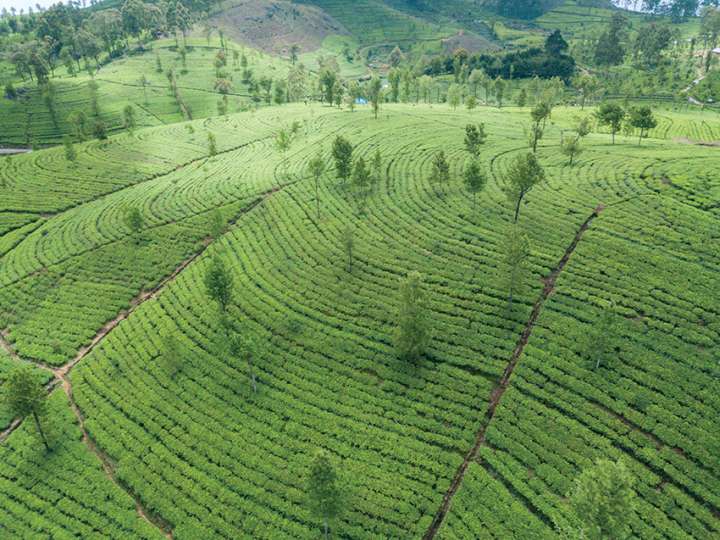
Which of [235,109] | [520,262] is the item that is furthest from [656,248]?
[235,109]

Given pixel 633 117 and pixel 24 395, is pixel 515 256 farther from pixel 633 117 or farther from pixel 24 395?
pixel 633 117

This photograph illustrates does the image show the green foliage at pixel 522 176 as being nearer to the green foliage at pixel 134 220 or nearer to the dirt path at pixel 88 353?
the dirt path at pixel 88 353

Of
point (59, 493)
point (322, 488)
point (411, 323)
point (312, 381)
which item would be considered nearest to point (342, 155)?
point (411, 323)

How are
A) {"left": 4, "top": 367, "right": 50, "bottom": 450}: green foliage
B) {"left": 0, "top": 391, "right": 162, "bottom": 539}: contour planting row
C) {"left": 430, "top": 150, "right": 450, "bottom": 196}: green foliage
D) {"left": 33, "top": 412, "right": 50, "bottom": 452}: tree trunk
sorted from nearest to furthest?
{"left": 0, "top": 391, "right": 162, "bottom": 539}: contour planting row < {"left": 4, "top": 367, "right": 50, "bottom": 450}: green foliage < {"left": 33, "top": 412, "right": 50, "bottom": 452}: tree trunk < {"left": 430, "top": 150, "right": 450, "bottom": 196}: green foliage

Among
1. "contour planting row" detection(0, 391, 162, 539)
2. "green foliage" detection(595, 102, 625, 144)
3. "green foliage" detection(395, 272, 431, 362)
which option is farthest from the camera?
"green foliage" detection(595, 102, 625, 144)

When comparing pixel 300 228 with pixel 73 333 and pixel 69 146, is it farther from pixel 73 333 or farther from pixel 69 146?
pixel 69 146

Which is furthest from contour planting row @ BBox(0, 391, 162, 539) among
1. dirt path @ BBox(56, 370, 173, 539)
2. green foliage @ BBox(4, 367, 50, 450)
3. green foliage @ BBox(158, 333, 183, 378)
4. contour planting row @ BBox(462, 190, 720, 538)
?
contour planting row @ BBox(462, 190, 720, 538)

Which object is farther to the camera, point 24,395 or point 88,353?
point 88,353

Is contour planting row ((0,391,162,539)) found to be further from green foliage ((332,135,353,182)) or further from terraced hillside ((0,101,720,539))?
green foliage ((332,135,353,182))
